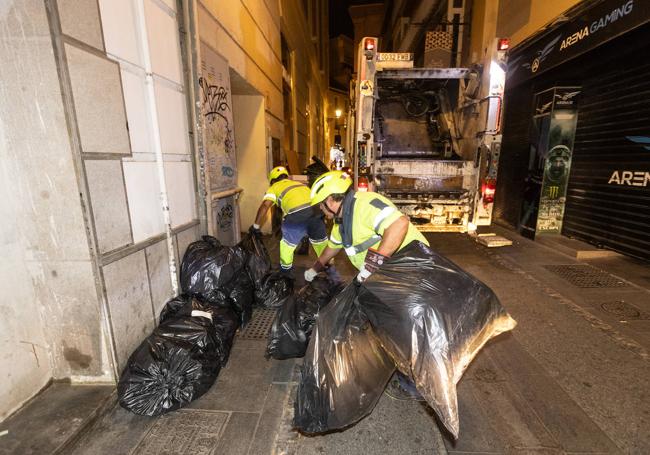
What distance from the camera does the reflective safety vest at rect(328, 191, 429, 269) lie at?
2.16 metres

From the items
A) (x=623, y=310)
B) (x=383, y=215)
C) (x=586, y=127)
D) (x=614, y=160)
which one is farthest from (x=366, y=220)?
(x=586, y=127)

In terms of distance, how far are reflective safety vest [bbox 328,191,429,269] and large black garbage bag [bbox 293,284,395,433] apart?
1.49 ft

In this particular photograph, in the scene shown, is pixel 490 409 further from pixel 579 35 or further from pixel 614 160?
pixel 579 35

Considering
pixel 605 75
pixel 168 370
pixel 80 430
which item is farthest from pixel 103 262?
pixel 605 75

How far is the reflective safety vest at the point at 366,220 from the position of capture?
7.09 feet

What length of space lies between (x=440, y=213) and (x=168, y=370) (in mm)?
5202

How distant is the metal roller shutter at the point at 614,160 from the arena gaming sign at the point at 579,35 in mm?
495

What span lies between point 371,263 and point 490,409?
4.00 feet

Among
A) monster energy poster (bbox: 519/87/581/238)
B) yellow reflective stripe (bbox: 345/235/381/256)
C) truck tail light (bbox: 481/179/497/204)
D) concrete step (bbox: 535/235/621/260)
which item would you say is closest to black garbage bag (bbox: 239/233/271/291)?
yellow reflective stripe (bbox: 345/235/381/256)

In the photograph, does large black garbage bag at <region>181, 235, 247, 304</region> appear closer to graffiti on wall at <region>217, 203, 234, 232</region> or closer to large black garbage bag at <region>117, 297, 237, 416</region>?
large black garbage bag at <region>117, 297, 237, 416</region>

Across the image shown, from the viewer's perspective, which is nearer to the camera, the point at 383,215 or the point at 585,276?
the point at 383,215

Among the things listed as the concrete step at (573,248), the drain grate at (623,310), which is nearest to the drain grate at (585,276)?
the concrete step at (573,248)

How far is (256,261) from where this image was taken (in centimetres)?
341

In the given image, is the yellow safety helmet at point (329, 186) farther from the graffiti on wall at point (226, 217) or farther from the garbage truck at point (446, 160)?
the garbage truck at point (446, 160)
